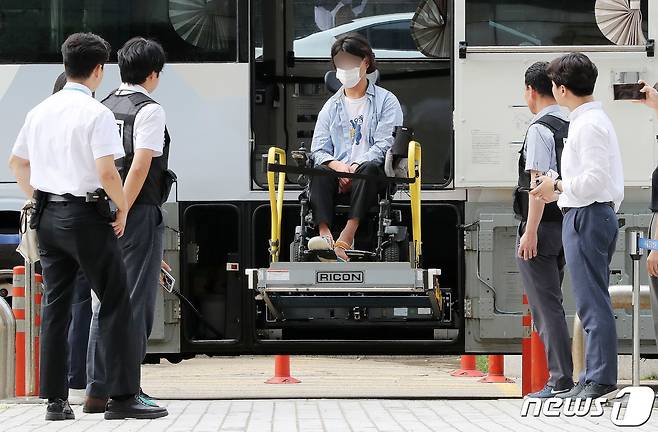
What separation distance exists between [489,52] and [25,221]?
2.97 metres

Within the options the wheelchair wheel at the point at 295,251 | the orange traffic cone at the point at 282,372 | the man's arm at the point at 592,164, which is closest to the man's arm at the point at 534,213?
the man's arm at the point at 592,164

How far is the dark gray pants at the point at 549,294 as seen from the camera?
7750 millimetres

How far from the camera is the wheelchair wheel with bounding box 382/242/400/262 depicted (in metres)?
8.88

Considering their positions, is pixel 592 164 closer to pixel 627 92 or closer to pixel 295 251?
pixel 627 92

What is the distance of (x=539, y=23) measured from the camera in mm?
9219

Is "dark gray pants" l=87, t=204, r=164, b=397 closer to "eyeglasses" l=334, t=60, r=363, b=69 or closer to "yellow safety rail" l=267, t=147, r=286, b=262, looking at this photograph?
"yellow safety rail" l=267, t=147, r=286, b=262

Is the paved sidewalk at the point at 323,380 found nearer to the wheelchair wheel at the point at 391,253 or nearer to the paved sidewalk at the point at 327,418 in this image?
the wheelchair wheel at the point at 391,253

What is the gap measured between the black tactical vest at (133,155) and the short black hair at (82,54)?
39 centimetres

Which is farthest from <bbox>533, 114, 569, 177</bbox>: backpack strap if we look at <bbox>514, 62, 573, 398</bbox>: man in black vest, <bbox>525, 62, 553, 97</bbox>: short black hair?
<bbox>525, 62, 553, 97</bbox>: short black hair

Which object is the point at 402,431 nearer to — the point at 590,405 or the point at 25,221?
the point at 590,405

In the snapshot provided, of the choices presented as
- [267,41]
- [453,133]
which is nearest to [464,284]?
[453,133]

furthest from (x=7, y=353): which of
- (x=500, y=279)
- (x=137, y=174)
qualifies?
(x=500, y=279)

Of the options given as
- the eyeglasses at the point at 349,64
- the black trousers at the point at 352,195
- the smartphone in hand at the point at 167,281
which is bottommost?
the smartphone in hand at the point at 167,281

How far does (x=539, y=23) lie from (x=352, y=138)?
1320 mm
